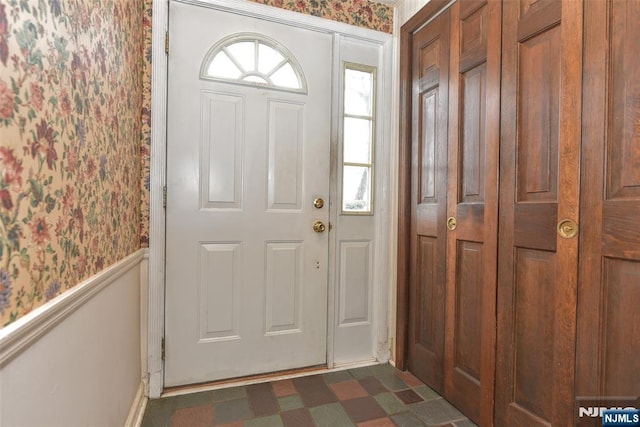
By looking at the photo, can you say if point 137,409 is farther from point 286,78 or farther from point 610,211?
point 610,211

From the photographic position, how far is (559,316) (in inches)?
44.6

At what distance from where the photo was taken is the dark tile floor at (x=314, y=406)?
1491 mm

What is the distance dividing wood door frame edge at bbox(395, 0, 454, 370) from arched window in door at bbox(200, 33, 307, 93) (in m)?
0.64

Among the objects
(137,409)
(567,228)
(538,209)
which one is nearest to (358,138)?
(538,209)

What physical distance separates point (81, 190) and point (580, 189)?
5.21 feet

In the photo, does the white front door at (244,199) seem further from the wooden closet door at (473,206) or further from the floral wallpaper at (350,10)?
the wooden closet door at (473,206)

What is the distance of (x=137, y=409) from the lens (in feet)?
4.88

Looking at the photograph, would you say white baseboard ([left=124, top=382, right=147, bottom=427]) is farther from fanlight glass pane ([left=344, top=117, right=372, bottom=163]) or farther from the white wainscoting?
fanlight glass pane ([left=344, top=117, right=372, bottom=163])

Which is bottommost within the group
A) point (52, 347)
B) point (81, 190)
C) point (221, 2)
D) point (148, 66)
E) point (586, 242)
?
point (52, 347)

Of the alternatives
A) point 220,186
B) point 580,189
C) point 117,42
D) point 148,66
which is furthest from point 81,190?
point 580,189

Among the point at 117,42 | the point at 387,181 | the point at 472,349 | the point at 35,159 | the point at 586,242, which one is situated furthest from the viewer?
the point at 387,181

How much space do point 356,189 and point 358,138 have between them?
332 millimetres

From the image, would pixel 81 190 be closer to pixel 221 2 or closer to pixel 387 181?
pixel 221 2

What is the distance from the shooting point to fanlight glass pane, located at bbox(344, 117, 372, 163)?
6.61 ft
